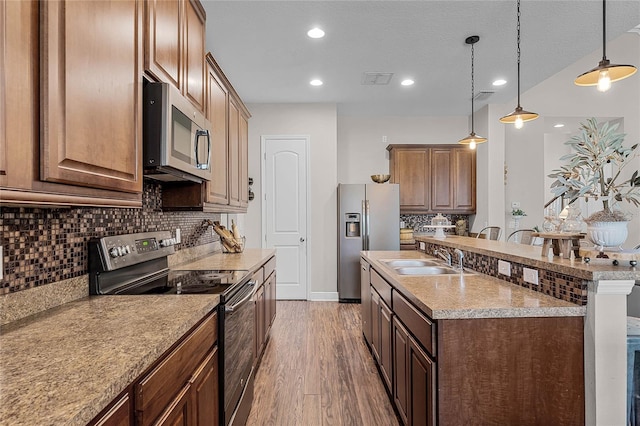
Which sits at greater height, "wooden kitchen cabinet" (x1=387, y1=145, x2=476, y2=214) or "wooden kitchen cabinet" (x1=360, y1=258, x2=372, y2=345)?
"wooden kitchen cabinet" (x1=387, y1=145, x2=476, y2=214)

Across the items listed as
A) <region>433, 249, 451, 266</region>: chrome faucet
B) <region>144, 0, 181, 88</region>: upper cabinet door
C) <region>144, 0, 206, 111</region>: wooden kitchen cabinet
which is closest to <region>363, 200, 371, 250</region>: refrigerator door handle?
<region>433, 249, 451, 266</region>: chrome faucet

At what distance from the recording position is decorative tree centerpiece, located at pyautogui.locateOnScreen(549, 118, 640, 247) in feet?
5.34

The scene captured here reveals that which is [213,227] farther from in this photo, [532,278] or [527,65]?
[527,65]

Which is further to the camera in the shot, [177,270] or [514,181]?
[514,181]

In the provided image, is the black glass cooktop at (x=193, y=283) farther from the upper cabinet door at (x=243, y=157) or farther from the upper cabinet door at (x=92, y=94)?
the upper cabinet door at (x=243, y=157)

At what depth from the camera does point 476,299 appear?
1664 mm

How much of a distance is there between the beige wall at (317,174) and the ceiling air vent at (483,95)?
2.01 m

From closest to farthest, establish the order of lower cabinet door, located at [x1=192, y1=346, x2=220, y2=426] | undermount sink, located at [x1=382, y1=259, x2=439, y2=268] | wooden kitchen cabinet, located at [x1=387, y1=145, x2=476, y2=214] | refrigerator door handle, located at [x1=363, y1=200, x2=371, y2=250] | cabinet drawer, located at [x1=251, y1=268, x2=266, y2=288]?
1. lower cabinet door, located at [x1=192, y1=346, x2=220, y2=426]
2. cabinet drawer, located at [x1=251, y1=268, x2=266, y2=288]
3. undermount sink, located at [x1=382, y1=259, x2=439, y2=268]
4. refrigerator door handle, located at [x1=363, y1=200, x2=371, y2=250]
5. wooden kitchen cabinet, located at [x1=387, y1=145, x2=476, y2=214]

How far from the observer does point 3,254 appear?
46.5 inches

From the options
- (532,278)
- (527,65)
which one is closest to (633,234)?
(527,65)

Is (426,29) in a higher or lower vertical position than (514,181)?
higher

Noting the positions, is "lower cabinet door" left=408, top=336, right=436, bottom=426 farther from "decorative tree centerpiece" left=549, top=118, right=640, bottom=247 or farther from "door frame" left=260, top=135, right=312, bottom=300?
"door frame" left=260, top=135, right=312, bottom=300

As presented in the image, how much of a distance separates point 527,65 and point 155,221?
4118 millimetres

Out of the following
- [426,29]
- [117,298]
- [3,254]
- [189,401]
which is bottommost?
[189,401]
